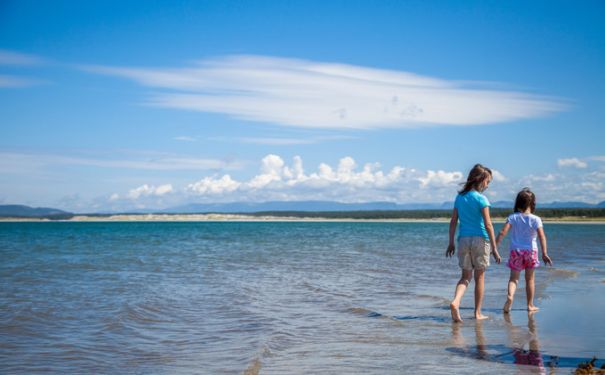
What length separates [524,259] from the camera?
31.5 ft

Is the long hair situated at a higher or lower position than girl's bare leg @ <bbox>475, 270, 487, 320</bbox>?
higher

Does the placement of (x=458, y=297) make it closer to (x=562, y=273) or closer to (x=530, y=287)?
(x=530, y=287)

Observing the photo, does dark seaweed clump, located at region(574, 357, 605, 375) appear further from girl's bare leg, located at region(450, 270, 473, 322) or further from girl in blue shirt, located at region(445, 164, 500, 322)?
girl's bare leg, located at region(450, 270, 473, 322)

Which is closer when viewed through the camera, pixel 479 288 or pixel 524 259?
pixel 479 288

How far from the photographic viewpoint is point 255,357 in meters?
7.39

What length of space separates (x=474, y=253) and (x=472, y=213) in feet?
1.89

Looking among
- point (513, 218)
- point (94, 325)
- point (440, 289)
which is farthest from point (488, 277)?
point (94, 325)

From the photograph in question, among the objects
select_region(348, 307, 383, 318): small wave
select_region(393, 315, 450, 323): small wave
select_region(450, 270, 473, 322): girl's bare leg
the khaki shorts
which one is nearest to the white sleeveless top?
the khaki shorts

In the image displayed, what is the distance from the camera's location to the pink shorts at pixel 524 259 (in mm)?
9562

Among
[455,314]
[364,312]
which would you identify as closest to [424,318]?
[455,314]

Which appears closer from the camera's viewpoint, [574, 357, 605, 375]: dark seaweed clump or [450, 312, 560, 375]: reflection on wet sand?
[574, 357, 605, 375]: dark seaweed clump

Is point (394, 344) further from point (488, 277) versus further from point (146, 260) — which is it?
point (146, 260)

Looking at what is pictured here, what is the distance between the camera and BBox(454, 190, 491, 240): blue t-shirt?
898 centimetres

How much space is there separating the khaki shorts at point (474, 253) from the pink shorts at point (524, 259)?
0.86 metres
